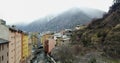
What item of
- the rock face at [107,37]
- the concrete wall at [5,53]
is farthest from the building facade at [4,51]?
the rock face at [107,37]

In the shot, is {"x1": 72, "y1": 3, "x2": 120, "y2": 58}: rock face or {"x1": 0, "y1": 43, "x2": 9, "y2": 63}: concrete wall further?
{"x1": 72, "y1": 3, "x2": 120, "y2": 58}: rock face

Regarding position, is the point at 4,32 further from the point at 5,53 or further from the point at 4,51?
the point at 4,51

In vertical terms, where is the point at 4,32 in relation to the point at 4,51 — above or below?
above

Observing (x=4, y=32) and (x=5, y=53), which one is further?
(x=4, y=32)

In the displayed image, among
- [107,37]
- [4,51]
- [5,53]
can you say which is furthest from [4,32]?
[107,37]

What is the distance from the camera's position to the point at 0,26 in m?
46.2

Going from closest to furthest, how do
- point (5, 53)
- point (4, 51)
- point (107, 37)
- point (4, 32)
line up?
point (4, 51) → point (5, 53) → point (4, 32) → point (107, 37)

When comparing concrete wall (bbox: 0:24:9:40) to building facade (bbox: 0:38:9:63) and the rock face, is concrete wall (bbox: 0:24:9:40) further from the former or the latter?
the rock face

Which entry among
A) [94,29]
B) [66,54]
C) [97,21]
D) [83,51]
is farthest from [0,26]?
[97,21]

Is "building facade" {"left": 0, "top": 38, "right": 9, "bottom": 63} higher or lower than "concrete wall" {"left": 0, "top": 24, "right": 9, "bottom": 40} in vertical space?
lower

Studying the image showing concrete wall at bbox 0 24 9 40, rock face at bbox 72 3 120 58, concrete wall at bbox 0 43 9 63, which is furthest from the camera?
rock face at bbox 72 3 120 58

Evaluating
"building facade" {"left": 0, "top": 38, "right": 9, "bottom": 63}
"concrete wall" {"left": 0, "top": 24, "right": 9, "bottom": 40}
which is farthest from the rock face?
"building facade" {"left": 0, "top": 38, "right": 9, "bottom": 63}

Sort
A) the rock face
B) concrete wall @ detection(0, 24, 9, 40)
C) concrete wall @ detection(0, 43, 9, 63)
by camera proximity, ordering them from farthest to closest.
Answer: the rock face → concrete wall @ detection(0, 24, 9, 40) → concrete wall @ detection(0, 43, 9, 63)

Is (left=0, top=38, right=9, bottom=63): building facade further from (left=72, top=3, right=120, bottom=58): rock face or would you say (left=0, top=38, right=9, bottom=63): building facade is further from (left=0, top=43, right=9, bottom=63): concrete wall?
(left=72, top=3, right=120, bottom=58): rock face
